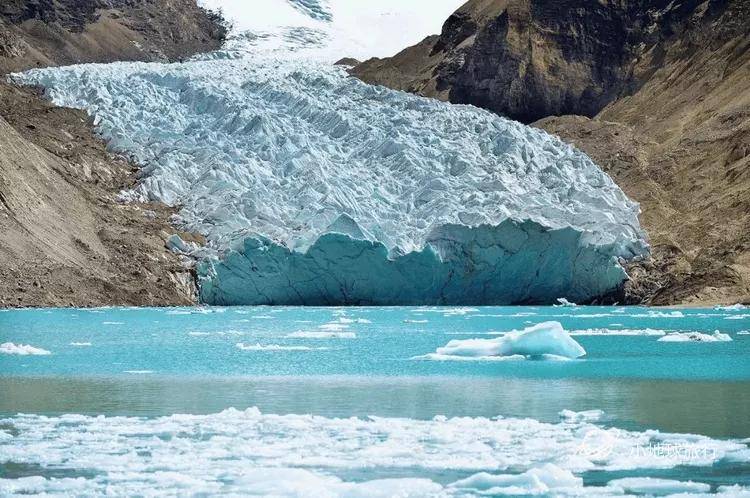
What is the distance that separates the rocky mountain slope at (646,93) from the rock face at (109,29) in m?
21.2

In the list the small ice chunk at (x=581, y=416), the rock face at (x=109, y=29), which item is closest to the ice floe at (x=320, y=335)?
the small ice chunk at (x=581, y=416)

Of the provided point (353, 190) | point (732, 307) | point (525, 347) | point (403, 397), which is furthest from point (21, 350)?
point (732, 307)

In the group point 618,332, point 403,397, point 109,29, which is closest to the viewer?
point 403,397

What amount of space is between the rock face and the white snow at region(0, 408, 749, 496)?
6310cm

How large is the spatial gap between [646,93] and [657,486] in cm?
5364

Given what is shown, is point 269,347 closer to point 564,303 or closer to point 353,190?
point 564,303

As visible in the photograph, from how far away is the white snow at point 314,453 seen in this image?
11.1 m

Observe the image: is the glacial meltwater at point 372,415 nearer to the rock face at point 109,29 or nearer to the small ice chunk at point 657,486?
the small ice chunk at point 657,486

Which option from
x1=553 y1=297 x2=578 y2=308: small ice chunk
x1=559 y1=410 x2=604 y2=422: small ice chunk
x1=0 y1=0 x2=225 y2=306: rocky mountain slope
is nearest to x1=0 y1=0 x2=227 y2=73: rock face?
x1=0 y1=0 x2=225 y2=306: rocky mountain slope

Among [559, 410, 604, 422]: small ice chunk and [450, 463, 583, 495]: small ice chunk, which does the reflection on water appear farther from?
[450, 463, 583, 495]: small ice chunk

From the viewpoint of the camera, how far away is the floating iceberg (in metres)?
22.4

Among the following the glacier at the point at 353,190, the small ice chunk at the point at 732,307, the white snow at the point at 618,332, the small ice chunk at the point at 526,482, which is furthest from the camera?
the small ice chunk at the point at 732,307

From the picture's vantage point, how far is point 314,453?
41.4 feet

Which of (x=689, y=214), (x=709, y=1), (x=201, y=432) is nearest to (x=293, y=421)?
(x=201, y=432)
